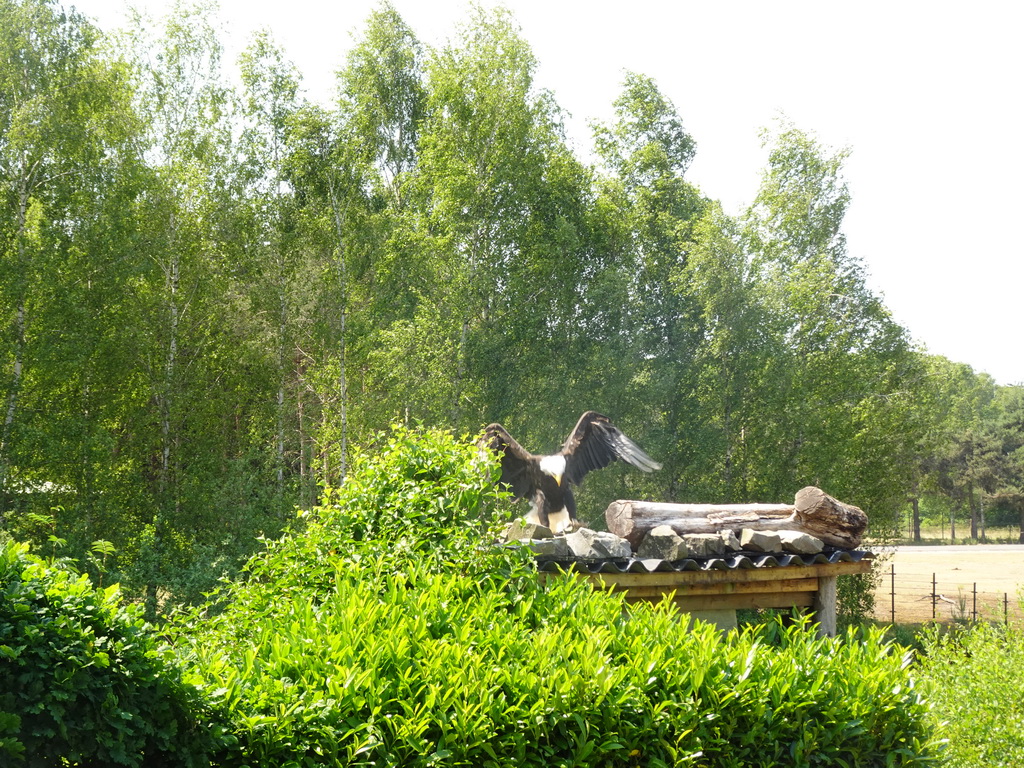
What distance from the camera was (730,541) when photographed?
6688 mm

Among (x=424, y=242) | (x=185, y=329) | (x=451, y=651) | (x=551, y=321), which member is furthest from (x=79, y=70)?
(x=451, y=651)

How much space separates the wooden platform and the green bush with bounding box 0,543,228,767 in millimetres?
3789

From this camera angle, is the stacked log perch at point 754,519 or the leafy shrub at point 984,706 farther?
the stacked log perch at point 754,519

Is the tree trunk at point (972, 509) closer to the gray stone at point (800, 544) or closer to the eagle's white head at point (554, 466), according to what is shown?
the eagle's white head at point (554, 466)

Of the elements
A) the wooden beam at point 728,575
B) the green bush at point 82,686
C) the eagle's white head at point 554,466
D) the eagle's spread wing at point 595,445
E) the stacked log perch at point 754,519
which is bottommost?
the wooden beam at point 728,575

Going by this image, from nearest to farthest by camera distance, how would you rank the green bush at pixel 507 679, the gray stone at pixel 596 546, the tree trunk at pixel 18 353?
the green bush at pixel 507 679, the gray stone at pixel 596 546, the tree trunk at pixel 18 353

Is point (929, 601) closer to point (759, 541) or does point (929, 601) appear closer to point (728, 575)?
point (759, 541)

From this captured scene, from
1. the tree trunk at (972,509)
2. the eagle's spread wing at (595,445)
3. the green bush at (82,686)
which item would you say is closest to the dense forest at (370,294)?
the eagle's spread wing at (595,445)

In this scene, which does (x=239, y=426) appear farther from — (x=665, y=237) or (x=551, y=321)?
(x=665, y=237)

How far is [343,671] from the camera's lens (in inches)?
108

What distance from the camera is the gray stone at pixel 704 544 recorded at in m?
6.46

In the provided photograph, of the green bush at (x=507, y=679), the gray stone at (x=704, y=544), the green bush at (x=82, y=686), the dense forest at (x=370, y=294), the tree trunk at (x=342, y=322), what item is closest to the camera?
the green bush at (x=82, y=686)

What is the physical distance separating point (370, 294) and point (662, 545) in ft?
40.4

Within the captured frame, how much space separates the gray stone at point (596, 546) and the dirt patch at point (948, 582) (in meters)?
11.9
